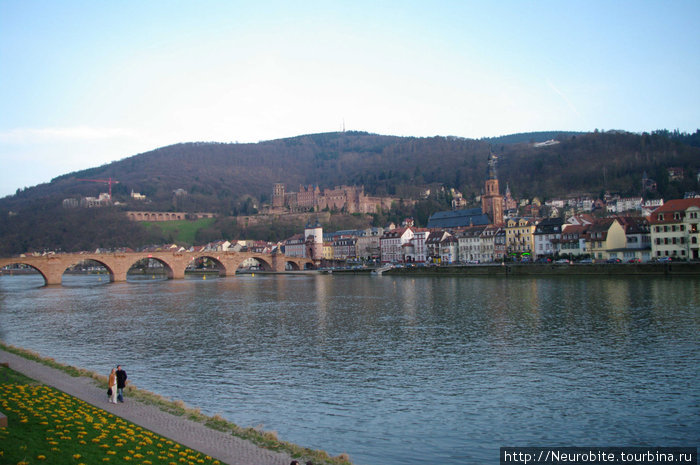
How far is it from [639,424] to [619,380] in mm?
3922

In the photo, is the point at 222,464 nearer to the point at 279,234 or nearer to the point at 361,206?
the point at 279,234

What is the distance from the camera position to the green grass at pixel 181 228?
5876 inches

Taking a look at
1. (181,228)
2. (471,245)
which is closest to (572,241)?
(471,245)

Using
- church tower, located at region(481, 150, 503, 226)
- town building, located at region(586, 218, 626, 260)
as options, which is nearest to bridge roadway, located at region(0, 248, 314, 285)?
church tower, located at region(481, 150, 503, 226)

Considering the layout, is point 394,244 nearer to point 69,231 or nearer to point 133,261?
point 133,261

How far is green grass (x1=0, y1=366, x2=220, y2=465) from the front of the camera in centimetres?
930

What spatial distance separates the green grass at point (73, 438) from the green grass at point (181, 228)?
138 meters

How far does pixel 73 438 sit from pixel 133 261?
71.6 metres

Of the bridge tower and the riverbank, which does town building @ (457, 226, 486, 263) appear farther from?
the bridge tower

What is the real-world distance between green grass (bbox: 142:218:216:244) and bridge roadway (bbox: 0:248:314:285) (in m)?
47.0

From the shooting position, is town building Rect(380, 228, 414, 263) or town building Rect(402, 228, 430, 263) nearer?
town building Rect(402, 228, 430, 263)

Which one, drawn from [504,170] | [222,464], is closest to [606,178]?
[504,170]

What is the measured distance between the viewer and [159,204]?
179 meters

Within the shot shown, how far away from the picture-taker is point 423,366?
64.0 feet
